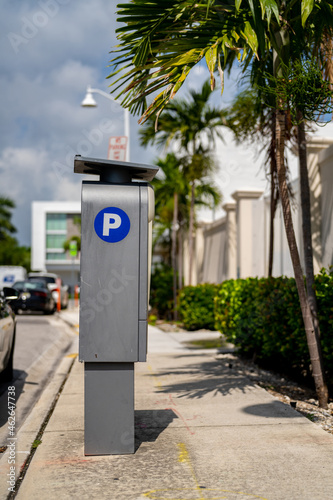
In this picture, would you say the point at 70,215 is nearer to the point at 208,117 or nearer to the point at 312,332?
the point at 208,117

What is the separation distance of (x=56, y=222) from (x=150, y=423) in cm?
8111

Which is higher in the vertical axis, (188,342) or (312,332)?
(312,332)

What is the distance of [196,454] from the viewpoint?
471 cm

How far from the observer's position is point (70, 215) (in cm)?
8538

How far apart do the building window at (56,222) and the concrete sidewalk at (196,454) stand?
7871 cm

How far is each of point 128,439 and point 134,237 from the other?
1.60 meters

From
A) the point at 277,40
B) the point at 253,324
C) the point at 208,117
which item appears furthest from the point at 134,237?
the point at 208,117

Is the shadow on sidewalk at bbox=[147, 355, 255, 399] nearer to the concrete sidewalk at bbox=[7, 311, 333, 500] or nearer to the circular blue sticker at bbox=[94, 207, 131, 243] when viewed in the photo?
the concrete sidewalk at bbox=[7, 311, 333, 500]

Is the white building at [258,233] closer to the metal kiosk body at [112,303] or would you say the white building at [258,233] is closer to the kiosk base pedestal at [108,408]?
the metal kiosk body at [112,303]

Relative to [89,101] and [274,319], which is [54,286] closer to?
[89,101]

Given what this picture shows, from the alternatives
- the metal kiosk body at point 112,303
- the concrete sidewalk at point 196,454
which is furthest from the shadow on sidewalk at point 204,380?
the metal kiosk body at point 112,303

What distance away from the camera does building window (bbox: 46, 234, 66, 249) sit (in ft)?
276

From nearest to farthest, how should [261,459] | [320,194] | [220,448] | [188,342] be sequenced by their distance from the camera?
[261,459] → [220,448] → [320,194] → [188,342]

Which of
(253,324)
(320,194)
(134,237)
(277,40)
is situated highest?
(277,40)
